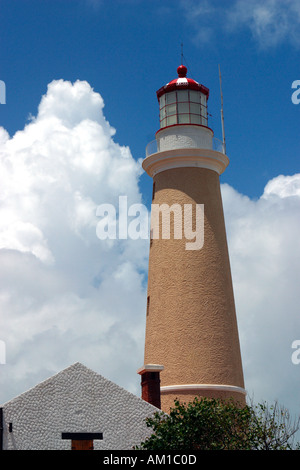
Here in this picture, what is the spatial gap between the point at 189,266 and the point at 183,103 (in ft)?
24.5

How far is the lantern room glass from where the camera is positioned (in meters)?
35.7

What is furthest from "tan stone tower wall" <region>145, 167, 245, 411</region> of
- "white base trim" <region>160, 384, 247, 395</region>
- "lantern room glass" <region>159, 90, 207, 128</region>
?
"lantern room glass" <region>159, 90, 207, 128</region>

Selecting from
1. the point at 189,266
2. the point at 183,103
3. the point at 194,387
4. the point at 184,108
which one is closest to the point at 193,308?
the point at 189,266

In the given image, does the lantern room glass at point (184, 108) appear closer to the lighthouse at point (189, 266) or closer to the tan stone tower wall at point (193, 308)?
the lighthouse at point (189, 266)

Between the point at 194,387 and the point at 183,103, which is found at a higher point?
the point at 183,103

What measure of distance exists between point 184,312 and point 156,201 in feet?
16.7

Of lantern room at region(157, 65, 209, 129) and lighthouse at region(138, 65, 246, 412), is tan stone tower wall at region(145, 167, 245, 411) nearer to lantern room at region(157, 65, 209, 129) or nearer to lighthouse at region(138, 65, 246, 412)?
lighthouse at region(138, 65, 246, 412)

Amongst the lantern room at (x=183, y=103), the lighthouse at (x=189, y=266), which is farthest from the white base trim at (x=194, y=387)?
the lantern room at (x=183, y=103)

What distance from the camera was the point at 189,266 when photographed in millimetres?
32969

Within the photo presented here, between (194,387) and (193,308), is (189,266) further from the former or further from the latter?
(194,387)

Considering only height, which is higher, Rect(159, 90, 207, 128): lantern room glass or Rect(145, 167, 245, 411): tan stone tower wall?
Rect(159, 90, 207, 128): lantern room glass
